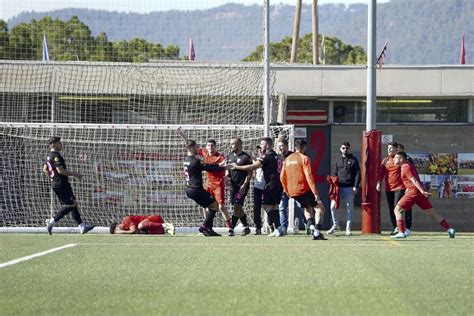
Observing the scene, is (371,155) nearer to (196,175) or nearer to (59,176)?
(196,175)

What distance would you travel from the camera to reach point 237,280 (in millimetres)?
10289

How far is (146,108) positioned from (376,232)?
280 inches

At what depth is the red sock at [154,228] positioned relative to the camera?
19.7m

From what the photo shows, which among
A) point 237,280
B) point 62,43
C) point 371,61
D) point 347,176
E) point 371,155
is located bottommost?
point 237,280

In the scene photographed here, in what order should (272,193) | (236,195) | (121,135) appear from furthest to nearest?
(121,135), (236,195), (272,193)

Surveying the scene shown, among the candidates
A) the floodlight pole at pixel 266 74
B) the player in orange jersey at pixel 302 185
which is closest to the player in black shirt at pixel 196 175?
the player in orange jersey at pixel 302 185

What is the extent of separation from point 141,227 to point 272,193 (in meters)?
2.61

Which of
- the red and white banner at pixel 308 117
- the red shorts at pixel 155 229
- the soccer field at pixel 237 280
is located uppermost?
the red and white banner at pixel 308 117

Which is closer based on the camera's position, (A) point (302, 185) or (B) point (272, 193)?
(A) point (302, 185)

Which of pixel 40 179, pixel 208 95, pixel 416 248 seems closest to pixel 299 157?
pixel 416 248

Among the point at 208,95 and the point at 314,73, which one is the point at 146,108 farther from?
the point at 314,73

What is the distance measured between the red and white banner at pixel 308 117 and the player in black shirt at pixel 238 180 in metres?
6.85

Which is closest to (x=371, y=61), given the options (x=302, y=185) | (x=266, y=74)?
(x=266, y=74)

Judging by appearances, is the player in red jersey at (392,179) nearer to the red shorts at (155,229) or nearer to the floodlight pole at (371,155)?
the floodlight pole at (371,155)
